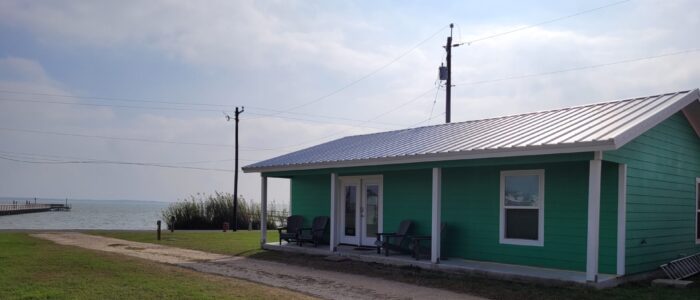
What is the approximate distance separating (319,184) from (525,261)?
279 inches

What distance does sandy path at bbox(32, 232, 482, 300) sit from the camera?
9273 mm

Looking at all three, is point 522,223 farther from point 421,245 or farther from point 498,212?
point 421,245

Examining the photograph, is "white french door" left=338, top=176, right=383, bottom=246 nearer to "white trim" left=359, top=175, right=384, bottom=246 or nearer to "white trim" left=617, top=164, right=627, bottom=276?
"white trim" left=359, top=175, right=384, bottom=246

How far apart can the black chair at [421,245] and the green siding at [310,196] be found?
149 inches

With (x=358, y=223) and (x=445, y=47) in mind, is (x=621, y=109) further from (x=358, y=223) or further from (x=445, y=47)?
(x=445, y=47)

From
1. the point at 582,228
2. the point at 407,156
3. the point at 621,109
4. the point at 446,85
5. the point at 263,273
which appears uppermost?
the point at 446,85

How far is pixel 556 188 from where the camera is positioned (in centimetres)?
1131

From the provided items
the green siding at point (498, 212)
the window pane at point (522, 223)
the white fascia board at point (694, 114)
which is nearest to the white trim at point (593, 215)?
the green siding at point (498, 212)

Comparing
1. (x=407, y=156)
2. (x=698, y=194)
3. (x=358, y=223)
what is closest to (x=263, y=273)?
(x=407, y=156)

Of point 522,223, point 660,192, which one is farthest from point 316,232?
point 660,192

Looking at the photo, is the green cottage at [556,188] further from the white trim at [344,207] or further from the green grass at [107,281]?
the green grass at [107,281]

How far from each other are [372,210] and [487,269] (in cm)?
487

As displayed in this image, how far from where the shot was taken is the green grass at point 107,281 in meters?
8.59

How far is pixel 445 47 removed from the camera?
81.4 feet
